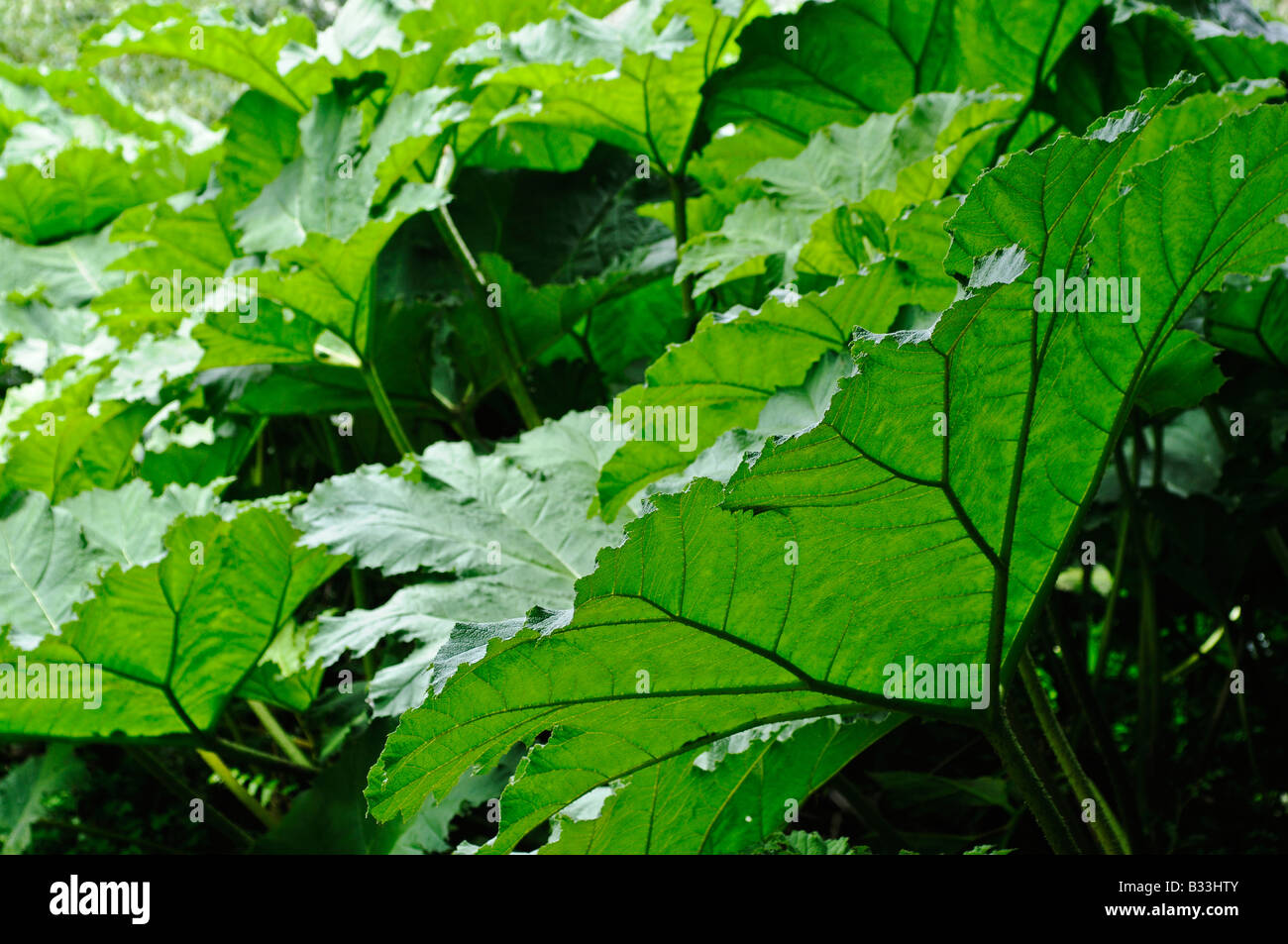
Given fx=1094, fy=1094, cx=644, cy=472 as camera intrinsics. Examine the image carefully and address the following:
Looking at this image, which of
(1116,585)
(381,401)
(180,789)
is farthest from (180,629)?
(1116,585)

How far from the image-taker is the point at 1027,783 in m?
0.81

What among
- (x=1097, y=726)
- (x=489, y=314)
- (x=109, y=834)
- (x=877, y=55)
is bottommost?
(x=109, y=834)

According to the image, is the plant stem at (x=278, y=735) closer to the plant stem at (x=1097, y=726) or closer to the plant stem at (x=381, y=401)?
A: the plant stem at (x=381, y=401)

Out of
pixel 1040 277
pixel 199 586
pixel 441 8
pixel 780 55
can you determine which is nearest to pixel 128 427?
pixel 199 586

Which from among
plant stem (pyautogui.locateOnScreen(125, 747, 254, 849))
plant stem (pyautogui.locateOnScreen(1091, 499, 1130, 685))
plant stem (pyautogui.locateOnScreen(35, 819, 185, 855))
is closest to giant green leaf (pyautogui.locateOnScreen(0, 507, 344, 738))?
plant stem (pyautogui.locateOnScreen(125, 747, 254, 849))

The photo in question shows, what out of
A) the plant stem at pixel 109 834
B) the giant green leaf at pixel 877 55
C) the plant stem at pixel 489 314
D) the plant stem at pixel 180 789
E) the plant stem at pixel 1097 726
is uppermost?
the giant green leaf at pixel 877 55

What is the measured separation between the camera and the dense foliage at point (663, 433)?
714mm

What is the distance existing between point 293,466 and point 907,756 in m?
1.29

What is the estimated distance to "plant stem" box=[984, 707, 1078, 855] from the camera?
801mm

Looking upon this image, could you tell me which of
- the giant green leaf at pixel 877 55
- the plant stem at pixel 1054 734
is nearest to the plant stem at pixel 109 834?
the plant stem at pixel 1054 734

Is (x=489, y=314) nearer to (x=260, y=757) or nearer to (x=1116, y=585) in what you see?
(x=260, y=757)

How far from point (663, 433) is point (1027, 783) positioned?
19.3 inches
